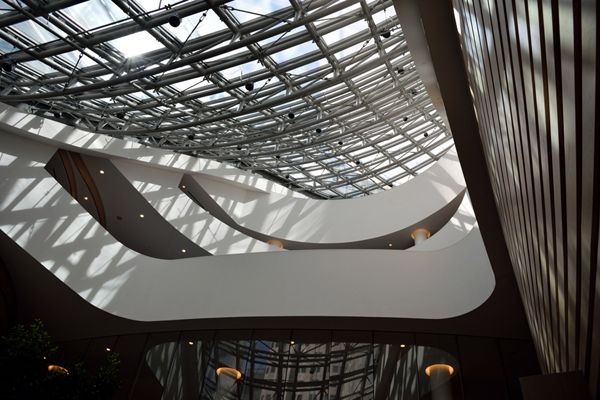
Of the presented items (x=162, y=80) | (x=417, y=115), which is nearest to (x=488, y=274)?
(x=162, y=80)

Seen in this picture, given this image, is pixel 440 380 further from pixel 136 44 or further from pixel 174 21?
pixel 136 44

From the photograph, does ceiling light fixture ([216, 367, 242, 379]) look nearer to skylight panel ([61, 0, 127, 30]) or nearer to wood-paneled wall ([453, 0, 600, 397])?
wood-paneled wall ([453, 0, 600, 397])

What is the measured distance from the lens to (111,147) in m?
17.3

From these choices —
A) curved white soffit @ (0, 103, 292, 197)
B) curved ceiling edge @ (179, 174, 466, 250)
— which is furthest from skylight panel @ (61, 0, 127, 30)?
curved ceiling edge @ (179, 174, 466, 250)

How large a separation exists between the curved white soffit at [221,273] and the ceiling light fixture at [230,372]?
1.46 metres

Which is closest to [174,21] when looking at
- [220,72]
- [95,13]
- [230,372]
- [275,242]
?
[95,13]

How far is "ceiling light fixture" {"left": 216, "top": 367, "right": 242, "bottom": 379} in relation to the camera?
1183 cm

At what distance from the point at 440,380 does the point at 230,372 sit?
554 centimetres

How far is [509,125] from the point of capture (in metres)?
3.11

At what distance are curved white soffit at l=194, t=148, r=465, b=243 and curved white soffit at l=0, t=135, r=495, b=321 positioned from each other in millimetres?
8103

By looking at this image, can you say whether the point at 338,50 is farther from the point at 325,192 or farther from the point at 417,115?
the point at 325,192

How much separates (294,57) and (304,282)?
8.07 metres

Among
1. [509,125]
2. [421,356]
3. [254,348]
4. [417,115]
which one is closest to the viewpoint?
[509,125]

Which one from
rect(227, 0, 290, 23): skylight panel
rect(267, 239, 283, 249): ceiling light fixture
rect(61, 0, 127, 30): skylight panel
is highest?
rect(227, 0, 290, 23): skylight panel
